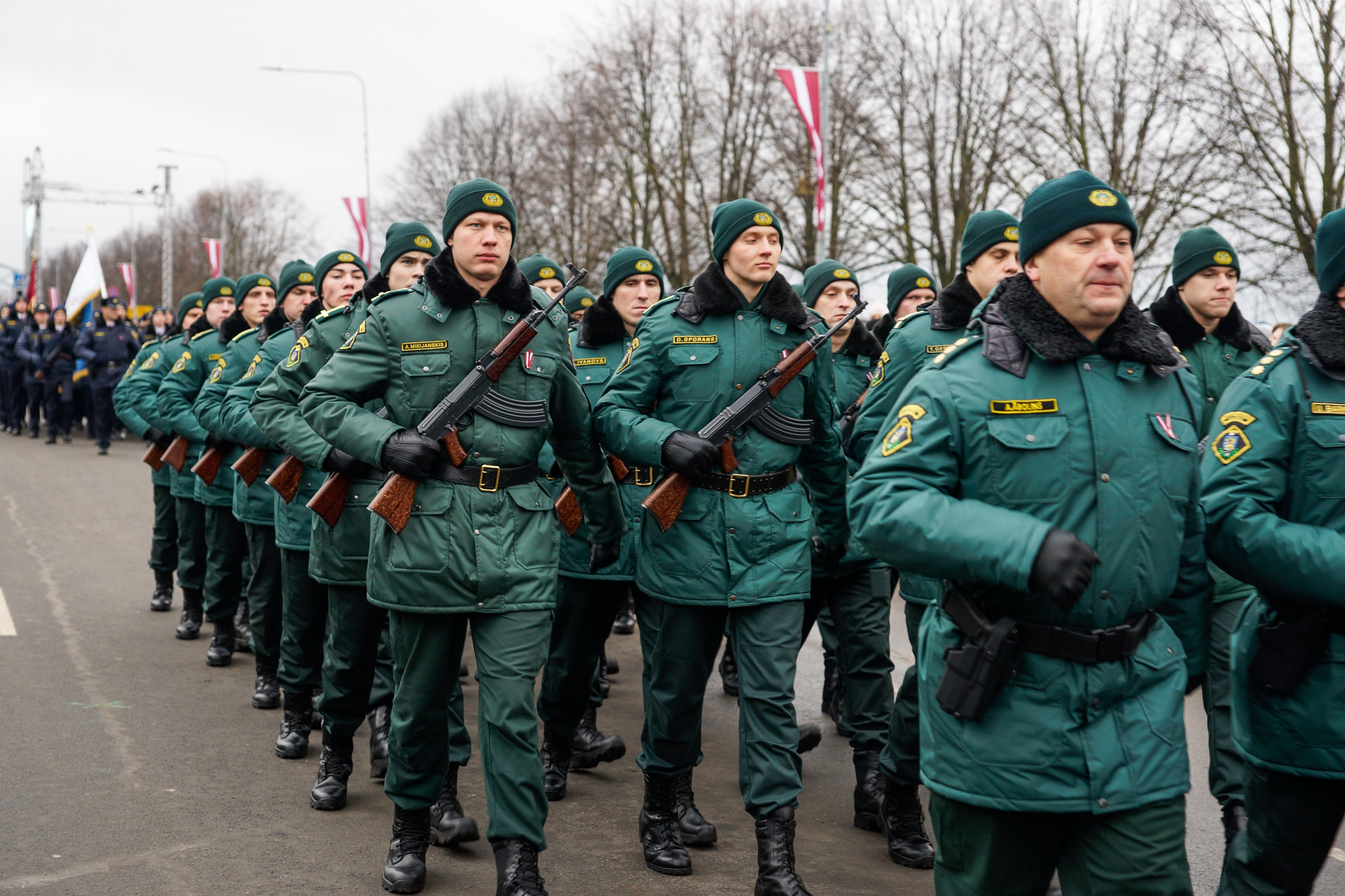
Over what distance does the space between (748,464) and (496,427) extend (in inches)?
36.4

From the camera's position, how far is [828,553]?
523cm

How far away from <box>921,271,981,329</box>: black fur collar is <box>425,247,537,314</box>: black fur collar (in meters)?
1.60

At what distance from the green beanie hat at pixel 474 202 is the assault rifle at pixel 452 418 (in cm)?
44

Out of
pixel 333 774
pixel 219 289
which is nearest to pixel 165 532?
pixel 219 289

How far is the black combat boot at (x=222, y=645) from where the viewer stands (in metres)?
8.05

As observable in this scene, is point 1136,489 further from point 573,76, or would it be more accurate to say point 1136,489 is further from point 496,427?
point 573,76

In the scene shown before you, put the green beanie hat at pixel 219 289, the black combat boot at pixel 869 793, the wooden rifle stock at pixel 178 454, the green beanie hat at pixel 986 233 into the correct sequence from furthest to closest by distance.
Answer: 1. the green beanie hat at pixel 219 289
2. the wooden rifle stock at pixel 178 454
3. the black combat boot at pixel 869 793
4. the green beanie hat at pixel 986 233

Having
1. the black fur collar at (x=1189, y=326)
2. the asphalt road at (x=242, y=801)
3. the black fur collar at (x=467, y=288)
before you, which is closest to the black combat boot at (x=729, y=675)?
the asphalt road at (x=242, y=801)

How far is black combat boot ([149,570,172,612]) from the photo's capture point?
9.73 meters

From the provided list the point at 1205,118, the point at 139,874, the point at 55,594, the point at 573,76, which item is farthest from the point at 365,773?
the point at 573,76

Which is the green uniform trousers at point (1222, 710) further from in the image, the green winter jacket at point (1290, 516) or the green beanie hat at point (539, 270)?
the green beanie hat at point (539, 270)

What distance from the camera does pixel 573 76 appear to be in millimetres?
36469

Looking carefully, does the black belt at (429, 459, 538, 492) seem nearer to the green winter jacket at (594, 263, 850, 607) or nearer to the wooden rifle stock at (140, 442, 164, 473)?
the green winter jacket at (594, 263, 850, 607)

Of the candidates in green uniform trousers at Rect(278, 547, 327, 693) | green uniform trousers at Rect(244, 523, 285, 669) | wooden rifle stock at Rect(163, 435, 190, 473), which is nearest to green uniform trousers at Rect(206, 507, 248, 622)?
wooden rifle stock at Rect(163, 435, 190, 473)
